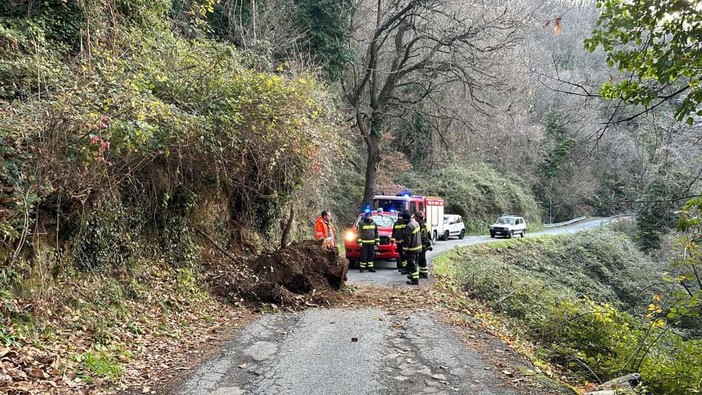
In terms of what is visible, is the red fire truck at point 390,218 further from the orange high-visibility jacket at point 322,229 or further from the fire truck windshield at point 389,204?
the orange high-visibility jacket at point 322,229

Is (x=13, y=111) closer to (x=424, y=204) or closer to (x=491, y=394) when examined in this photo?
(x=491, y=394)

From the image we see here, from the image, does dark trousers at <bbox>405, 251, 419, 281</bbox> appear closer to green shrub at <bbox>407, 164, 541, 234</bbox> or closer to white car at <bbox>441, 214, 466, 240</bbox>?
white car at <bbox>441, 214, 466, 240</bbox>

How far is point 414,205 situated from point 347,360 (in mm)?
15695

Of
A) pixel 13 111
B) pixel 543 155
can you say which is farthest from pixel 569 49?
pixel 13 111

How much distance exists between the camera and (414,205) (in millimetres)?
21906

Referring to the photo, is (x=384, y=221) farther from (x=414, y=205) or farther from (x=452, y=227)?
(x=452, y=227)

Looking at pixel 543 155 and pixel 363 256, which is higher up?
pixel 543 155

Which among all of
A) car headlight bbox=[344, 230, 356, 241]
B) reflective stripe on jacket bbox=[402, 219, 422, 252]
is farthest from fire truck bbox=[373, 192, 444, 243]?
reflective stripe on jacket bbox=[402, 219, 422, 252]

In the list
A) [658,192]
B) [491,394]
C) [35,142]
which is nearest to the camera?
[491,394]

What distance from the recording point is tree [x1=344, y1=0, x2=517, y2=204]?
69.1ft

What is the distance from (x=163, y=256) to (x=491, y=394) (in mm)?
6949

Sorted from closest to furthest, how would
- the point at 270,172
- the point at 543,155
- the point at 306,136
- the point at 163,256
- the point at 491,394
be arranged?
the point at 491,394, the point at 163,256, the point at 306,136, the point at 270,172, the point at 543,155

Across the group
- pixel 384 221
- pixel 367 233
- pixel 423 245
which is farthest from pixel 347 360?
pixel 384 221

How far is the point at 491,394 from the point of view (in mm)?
5500
